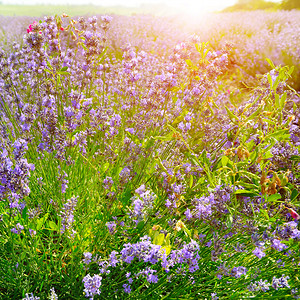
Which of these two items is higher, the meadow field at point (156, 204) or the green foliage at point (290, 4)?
the green foliage at point (290, 4)

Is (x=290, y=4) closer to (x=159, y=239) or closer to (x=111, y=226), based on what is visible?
(x=111, y=226)

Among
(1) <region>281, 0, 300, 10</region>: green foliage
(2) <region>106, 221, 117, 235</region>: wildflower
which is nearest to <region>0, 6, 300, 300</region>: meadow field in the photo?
(2) <region>106, 221, 117, 235</region>: wildflower

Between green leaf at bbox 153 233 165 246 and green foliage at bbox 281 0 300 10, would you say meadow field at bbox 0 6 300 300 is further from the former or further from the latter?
green foliage at bbox 281 0 300 10

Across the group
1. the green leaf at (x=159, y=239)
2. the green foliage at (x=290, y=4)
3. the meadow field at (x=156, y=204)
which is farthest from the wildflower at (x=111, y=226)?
the green foliage at (x=290, y=4)

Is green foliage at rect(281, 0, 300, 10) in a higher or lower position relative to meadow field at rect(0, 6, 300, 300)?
higher

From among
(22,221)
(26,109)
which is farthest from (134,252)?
(26,109)

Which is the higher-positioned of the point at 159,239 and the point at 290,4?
the point at 290,4

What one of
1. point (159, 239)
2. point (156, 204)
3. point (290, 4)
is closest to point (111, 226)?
point (159, 239)

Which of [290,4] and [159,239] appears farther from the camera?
[290,4]

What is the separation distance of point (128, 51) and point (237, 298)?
2.36m

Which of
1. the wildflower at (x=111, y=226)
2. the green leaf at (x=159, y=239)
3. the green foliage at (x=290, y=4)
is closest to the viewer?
the green leaf at (x=159, y=239)

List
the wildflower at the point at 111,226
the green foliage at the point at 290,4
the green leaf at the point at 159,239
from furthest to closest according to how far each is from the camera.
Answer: the green foliage at the point at 290,4, the wildflower at the point at 111,226, the green leaf at the point at 159,239

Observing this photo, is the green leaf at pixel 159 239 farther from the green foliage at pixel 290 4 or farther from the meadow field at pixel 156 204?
the green foliage at pixel 290 4

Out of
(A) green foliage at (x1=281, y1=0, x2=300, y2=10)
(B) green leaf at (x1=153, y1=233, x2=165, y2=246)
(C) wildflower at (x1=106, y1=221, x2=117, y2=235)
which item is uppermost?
(A) green foliage at (x1=281, y1=0, x2=300, y2=10)
